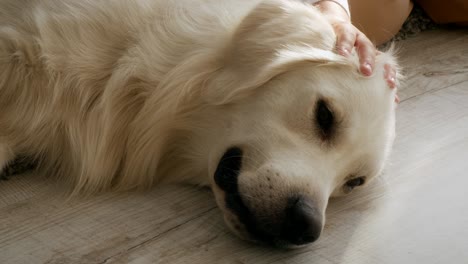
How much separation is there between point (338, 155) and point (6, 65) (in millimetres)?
994

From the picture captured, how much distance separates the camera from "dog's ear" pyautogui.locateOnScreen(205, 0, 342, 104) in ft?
4.97

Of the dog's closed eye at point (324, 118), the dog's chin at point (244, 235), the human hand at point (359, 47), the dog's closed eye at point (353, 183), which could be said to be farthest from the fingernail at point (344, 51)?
the dog's chin at point (244, 235)

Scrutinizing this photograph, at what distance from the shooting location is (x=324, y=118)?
1513mm

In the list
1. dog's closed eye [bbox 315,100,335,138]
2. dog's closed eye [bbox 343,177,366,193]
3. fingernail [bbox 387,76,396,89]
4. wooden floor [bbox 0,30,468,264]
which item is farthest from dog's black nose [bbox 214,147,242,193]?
fingernail [bbox 387,76,396,89]

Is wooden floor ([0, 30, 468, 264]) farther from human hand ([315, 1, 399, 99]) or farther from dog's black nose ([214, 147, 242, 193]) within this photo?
human hand ([315, 1, 399, 99])

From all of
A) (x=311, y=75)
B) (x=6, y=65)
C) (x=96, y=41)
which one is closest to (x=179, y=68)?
(x=96, y=41)

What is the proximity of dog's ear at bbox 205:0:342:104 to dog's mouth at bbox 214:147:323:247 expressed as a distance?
9.8 inches

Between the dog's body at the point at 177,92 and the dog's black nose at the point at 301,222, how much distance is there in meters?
0.14

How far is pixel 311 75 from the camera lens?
4.99 ft

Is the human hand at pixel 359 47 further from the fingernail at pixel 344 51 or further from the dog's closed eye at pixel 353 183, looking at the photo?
the dog's closed eye at pixel 353 183

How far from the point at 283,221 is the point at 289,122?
0.93 feet

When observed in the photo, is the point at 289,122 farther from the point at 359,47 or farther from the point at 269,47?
the point at 359,47

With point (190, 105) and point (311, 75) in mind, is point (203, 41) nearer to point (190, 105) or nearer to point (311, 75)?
point (190, 105)

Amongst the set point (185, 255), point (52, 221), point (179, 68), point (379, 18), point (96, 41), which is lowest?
point (379, 18)
